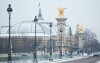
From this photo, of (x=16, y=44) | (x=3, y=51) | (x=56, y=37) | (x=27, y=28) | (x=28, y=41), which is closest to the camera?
(x=3, y=51)

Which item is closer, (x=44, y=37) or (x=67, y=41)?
(x=44, y=37)

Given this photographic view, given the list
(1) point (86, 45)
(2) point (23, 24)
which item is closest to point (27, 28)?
(2) point (23, 24)

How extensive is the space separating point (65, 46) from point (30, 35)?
22.5m

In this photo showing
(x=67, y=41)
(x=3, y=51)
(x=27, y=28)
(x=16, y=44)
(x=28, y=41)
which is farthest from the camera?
(x=67, y=41)

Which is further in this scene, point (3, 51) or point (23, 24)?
point (23, 24)

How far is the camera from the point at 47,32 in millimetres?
166125

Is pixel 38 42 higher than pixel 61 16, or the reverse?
pixel 61 16

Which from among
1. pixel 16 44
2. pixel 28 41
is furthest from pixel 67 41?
pixel 16 44

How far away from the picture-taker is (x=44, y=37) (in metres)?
153

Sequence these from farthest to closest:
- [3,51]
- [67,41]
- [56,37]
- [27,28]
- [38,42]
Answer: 1. [67,41]
2. [56,37]
3. [27,28]
4. [38,42]
5. [3,51]

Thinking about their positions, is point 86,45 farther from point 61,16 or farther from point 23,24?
point 23,24

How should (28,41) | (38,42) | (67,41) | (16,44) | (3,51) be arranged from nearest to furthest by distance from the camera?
(3,51) → (16,44) → (28,41) → (38,42) → (67,41)

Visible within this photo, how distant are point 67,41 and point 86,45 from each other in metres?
10.6

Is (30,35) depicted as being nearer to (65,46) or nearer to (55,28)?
(65,46)
